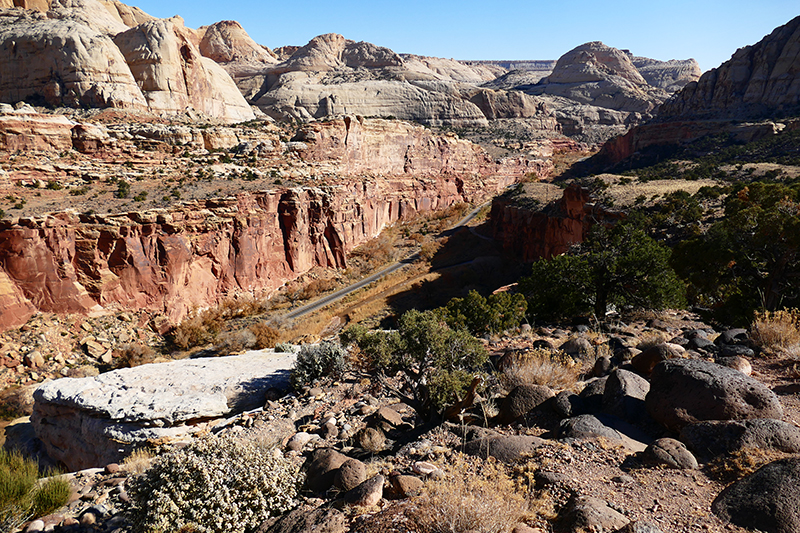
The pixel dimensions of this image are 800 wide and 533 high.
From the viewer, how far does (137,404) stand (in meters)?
12.9

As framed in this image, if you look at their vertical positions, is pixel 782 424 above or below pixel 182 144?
below

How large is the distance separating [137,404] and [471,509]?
43.2 ft

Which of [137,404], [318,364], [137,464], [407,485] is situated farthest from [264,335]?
[407,485]

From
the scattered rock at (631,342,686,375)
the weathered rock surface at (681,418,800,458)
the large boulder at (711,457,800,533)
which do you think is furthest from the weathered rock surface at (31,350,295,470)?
the large boulder at (711,457,800,533)

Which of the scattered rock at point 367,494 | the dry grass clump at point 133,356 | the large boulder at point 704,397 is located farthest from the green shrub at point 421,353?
the dry grass clump at point 133,356

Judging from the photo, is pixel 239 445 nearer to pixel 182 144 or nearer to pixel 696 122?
pixel 182 144

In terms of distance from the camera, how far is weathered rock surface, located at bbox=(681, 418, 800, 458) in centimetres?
487

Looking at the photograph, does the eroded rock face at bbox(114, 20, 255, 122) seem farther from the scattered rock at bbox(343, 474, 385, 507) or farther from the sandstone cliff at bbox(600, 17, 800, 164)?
the sandstone cliff at bbox(600, 17, 800, 164)

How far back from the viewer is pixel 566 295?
15.5 metres

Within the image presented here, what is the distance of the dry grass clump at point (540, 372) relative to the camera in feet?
27.4

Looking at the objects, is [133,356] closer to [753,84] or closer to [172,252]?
[172,252]

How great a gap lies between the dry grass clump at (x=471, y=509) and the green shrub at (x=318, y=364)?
27.4 ft

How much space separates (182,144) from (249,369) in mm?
33029

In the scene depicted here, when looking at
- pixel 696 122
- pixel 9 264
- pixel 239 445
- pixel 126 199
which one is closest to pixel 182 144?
pixel 126 199
